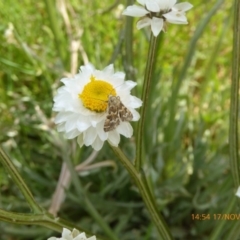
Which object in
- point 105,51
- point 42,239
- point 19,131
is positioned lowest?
point 42,239

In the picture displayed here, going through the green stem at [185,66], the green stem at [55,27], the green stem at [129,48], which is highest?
the green stem at [55,27]

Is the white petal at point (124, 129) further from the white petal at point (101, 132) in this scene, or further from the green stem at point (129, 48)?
the green stem at point (129, 48)

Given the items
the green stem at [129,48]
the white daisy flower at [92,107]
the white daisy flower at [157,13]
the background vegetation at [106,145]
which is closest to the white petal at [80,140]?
the white daisy flower at [92,107]

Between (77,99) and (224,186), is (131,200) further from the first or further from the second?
(77,99)

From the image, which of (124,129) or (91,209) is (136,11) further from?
(91,209)

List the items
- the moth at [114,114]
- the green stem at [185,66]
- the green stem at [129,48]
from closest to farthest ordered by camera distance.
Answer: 1. the moth at [114,114]
2. the green stem at [129,48]
3. the green stem at [185,66]

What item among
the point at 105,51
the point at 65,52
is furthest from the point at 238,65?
the point at 105,51
